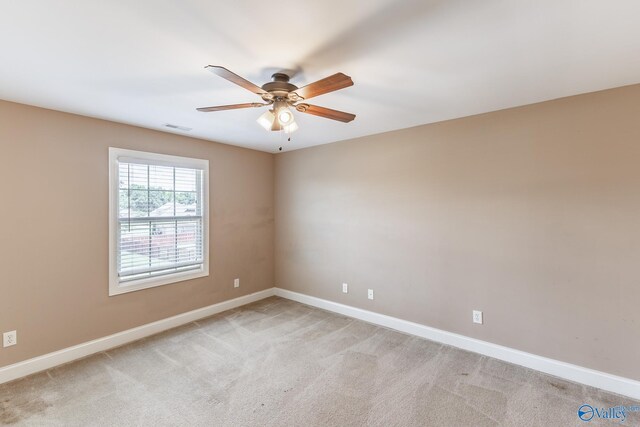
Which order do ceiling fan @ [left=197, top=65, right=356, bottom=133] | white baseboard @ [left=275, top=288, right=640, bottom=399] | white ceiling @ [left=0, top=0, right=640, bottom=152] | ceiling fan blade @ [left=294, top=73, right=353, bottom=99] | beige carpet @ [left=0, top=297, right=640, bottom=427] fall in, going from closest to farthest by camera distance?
white ceiling @ [left=0, top=0, right=640, bottom=152], ceiling fan blade @ [left=294, top=73, right=353, bottom=99], ceiling fan @ [left=197, top=65, right=356, bottom=133], beige carpet @ [left=0, top=297, right=640, bottom=427], white baseboard @ [left=275, top=288, right=640, bottom=399]

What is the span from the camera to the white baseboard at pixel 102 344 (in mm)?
2568

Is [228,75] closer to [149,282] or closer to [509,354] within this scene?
[149,282]

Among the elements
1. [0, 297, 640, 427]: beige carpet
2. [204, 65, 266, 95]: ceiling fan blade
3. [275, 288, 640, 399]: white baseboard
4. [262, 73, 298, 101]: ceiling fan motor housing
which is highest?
[262, 73, 298, 101]: ceiling fan motor housing

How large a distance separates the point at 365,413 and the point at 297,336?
1382mm

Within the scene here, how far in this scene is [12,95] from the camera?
95.8 inches

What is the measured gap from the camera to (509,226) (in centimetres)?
283

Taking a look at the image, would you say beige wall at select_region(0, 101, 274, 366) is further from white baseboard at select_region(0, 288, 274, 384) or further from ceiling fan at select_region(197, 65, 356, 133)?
ceiling fan at select_region(197, 65, 356, 133)

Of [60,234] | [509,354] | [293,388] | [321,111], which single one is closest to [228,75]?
[321,111]

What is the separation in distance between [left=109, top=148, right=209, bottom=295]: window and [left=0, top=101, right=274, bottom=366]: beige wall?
0.10 metres

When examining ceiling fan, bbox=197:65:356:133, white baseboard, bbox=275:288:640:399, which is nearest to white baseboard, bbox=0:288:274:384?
white baseboard, bbox=275:288:640:399

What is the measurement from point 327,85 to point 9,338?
3429 mm

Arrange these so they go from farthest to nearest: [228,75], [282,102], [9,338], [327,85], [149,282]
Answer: [149,282] → [9,338] → [282,102] → [327,85] → [228,75]

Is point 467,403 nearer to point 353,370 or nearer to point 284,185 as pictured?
point 353,370

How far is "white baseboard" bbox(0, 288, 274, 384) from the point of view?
8.43ft
